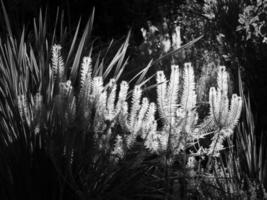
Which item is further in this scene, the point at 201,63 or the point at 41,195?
the point at 201,63

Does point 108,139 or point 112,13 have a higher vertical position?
point 112,13

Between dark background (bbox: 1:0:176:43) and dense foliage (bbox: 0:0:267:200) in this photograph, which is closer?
dense foliage (bbox: 0:0:267:200)

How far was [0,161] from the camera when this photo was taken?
6.82 feet

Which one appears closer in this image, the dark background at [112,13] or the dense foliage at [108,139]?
the dense foliage at [108,139]

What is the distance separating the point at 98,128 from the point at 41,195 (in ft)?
1.40

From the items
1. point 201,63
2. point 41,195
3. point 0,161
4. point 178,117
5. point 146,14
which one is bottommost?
point 41,195

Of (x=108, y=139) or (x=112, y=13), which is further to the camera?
(x=112, y=13)

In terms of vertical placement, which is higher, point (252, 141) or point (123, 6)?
point (123, 6)

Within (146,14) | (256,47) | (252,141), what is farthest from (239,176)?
(146,14)

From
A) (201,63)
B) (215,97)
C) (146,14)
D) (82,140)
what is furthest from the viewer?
(146,14)

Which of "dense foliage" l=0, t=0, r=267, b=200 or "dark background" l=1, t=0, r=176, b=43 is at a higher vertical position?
"dark background" l=1, t=0, r=176, b=43

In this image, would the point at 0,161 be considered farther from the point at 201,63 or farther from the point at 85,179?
the point at 201,63

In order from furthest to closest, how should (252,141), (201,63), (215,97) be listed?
(201,63), (252,141), (215,97)

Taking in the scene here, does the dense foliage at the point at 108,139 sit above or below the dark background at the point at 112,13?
below
